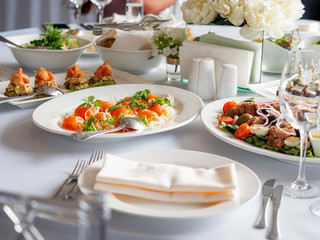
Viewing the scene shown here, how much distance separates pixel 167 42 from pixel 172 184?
1.18 m

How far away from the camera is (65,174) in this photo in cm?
107

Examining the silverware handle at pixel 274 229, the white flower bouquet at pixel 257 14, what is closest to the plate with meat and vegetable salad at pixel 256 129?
the silverware handle at pixel 274 229

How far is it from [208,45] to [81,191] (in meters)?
1.09

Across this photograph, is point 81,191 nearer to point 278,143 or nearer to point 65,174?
point 65,174

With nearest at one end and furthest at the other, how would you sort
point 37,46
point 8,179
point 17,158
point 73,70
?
point 8,179 < point 17,158 < point 73,70 < point 37,46

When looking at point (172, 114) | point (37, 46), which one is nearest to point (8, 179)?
point (172, 114)

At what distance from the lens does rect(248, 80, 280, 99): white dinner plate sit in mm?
1643

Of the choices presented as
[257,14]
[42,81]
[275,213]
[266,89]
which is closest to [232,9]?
[257,14]

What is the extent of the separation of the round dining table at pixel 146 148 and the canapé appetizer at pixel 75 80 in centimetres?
24

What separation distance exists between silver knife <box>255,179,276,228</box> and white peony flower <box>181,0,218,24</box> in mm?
961

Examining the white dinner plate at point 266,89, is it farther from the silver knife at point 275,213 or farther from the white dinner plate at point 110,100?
the silver knife at point 275,213

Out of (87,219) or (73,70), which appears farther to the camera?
(73,70)

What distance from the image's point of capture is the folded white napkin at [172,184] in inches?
33.0

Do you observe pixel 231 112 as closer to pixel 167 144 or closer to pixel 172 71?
pixel 167 144
